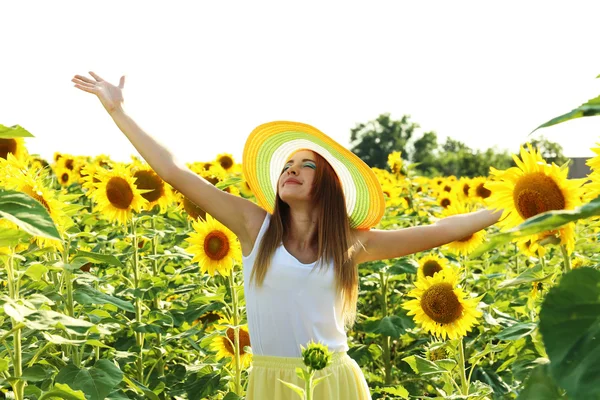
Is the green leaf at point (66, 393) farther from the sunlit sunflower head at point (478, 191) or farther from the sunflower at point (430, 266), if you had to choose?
the sunlit sunflower head at point (478, 191)

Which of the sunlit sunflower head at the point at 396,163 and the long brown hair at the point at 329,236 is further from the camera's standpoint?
the sunlit sunflower head at the point at 396,163

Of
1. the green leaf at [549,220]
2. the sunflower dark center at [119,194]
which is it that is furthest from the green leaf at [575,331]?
the sunflower dark center at [119,194]

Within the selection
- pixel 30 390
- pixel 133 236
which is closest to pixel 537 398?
pixel 30 390

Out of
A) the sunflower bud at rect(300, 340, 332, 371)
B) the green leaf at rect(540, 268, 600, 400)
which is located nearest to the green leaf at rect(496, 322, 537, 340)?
the sunflower bud at rect(300, 340, 332, 371)

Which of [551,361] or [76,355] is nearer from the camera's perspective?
[551,361]

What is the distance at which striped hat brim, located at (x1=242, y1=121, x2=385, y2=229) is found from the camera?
10.4 feet

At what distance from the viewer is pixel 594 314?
1095 mm

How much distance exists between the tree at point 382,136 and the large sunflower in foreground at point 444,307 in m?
57.0

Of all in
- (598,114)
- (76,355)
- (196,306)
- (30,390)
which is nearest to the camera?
(598,114)

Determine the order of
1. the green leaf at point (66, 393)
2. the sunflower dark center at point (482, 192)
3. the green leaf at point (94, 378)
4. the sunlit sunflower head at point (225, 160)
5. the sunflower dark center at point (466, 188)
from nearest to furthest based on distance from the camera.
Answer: the green leaf at point (66, 393) < the green leaf at point (94, 378) < the sunflower dark center at point (482, 192) < the sunflower dark center at point (466, 188) < the sunlit sunflower head at point (225, 160)

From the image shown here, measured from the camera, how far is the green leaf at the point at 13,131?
1.60 meters

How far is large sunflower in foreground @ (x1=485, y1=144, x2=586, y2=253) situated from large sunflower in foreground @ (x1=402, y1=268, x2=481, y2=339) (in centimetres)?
133

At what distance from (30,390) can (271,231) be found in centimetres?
102

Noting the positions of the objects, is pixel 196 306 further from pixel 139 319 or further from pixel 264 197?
pixel 264 197
